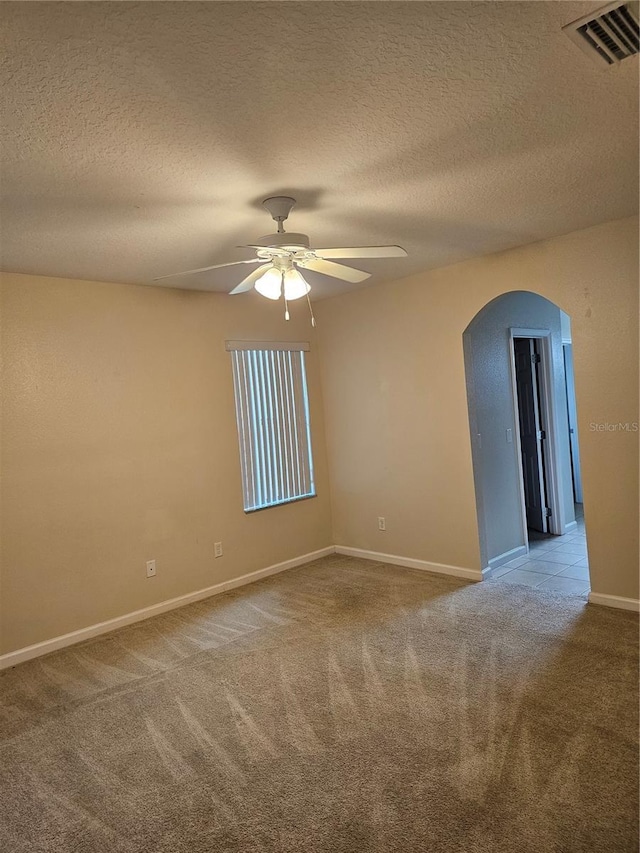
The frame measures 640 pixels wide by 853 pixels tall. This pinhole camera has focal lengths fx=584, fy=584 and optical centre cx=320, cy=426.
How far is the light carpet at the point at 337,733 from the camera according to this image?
2.08 metres

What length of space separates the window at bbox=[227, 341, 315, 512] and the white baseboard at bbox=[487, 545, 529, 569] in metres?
1.75

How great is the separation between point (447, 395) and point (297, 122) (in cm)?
293

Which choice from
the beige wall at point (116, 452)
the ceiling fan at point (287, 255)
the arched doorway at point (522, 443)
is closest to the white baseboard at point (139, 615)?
the beige wall at point (116, 452)

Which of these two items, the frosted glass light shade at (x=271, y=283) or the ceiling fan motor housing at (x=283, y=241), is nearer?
the ceiling fan motor housing at (x=283, y=241)

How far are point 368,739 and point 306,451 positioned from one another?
3.16 meters

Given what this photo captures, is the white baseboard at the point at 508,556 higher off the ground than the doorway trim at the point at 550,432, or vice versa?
the doorway trim at the point at 550,432

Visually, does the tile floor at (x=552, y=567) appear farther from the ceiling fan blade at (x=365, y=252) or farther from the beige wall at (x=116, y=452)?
the ceiling fan blade at (x=365, y=252)

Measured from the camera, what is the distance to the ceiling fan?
2.66 m

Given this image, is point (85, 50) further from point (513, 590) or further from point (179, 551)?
point (513, 590)

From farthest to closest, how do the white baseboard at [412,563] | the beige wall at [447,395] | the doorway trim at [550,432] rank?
the doorway trim at [550,432] < the white baseboard at [412,563] < the beige wall at [447,395]

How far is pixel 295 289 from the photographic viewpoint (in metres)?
2.96

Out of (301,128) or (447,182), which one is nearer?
(301,128)

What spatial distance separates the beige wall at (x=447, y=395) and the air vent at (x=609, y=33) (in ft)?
6.19

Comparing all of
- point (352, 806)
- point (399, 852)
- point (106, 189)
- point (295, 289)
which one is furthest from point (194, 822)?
point (106, 189)
